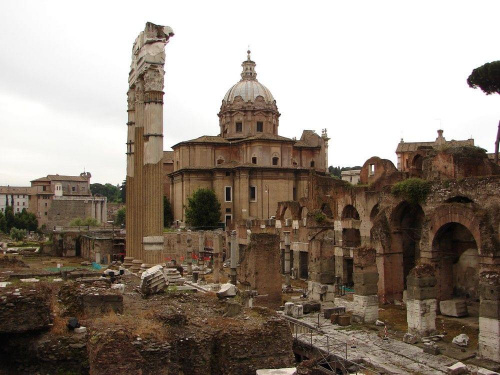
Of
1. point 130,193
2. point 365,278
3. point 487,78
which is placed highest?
point 487,78

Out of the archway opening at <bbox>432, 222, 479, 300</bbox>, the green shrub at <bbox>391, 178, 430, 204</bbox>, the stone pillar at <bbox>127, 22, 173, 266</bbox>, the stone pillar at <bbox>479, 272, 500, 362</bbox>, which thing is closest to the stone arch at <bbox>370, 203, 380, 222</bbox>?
the green shrub at <bbox>391, 178, 430, 204</bbox>

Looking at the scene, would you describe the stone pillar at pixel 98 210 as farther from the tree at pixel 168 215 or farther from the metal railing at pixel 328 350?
the metal railing at pixel 328 350

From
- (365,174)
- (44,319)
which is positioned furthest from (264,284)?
(365,174)

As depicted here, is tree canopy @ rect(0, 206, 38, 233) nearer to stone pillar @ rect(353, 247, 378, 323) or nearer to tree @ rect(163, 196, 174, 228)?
tree @ rect(163, 196, 174, 228)

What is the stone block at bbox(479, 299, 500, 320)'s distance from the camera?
12344 millimetres

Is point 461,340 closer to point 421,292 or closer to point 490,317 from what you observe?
point 490,317

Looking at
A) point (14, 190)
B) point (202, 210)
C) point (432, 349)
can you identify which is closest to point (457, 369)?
point (432, 349)

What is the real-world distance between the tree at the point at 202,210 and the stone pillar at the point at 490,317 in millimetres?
29552

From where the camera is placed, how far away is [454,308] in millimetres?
16984

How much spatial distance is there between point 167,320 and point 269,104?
139 ft

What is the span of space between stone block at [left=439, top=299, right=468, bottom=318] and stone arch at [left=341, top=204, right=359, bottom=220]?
27.3 ft

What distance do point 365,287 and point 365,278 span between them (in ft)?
0.99

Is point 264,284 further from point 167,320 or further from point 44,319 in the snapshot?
point 44,319

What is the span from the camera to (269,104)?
4925 cm
